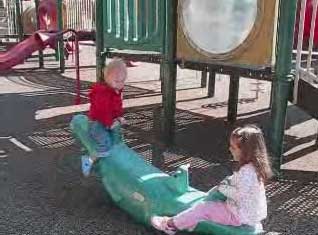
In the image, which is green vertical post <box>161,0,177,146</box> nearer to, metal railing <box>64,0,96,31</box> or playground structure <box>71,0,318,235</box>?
playground structure <box>71,0,318,235</box>

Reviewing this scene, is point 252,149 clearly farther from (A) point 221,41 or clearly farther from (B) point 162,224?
(A) point 221,41

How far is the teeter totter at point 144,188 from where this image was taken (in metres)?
3.22

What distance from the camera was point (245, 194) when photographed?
9.75ft

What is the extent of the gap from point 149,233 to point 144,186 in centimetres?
32

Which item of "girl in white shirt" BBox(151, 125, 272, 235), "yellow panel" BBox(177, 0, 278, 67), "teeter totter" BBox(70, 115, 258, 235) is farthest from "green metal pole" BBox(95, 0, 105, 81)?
"girl in white shirt" BBox(151, 125, 272, 235)

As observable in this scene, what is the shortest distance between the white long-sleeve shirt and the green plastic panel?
258cm

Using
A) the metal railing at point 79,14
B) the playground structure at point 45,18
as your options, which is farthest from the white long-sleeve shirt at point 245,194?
the metal railing at point 79,14

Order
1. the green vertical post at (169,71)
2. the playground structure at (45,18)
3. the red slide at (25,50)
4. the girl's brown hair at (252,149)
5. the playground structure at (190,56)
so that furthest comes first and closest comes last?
the playground structure at (45,18), the red slide at (25,50), the green vertical post at (169,71), the playground structure at (190,56), the girl's brown hair at (252,149)

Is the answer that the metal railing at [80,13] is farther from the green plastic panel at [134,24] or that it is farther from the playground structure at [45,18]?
the green plastic panel at [134,24]

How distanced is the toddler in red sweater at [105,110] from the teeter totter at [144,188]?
53 millimetres

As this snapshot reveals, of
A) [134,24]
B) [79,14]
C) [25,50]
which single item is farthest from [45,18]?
[134,24]

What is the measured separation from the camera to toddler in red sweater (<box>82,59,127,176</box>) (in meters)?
3.86

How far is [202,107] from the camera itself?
722 centimetres

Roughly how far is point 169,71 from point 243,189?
241cm
